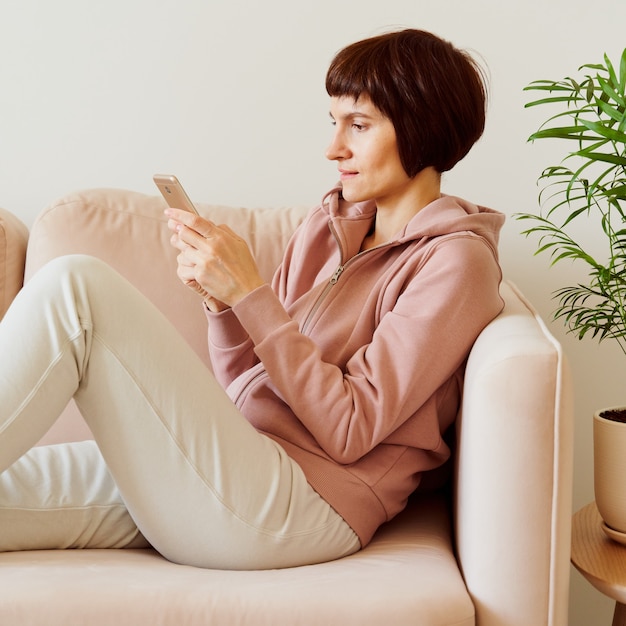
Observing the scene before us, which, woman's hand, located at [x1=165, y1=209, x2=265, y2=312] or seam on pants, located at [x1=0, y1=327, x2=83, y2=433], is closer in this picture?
seam on pants, located at [x1=0, y1=327, x2=83, y2=433]

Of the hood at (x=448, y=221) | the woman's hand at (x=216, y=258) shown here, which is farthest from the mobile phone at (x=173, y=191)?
the hood at (x=448, y=221)

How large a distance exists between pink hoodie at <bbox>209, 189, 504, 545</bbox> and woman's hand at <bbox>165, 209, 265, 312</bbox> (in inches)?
1.2

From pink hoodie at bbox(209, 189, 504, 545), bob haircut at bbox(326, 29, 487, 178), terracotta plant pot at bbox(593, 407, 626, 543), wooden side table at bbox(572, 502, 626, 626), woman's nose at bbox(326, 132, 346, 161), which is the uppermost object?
bob haircut at bbox(326, 29, 487, 178)

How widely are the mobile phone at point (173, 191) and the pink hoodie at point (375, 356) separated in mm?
185

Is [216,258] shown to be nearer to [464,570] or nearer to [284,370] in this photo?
[284,370]

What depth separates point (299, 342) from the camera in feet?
4.25

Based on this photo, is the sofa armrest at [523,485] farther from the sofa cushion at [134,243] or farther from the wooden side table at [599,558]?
the sofa cushion at [134,243]

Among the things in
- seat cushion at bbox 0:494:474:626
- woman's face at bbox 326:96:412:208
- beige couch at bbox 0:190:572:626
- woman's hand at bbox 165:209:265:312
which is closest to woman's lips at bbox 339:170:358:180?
woman's face at bbox 326:96:412:208

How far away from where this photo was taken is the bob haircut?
55.8 inches

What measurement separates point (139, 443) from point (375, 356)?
13.9 inches

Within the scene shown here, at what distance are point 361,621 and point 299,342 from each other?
399mm

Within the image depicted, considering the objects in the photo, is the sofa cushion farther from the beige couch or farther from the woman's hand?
the beige couch

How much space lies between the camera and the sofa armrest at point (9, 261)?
1.79 metres

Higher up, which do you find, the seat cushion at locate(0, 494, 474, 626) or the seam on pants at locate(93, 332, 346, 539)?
the seam on pants at locate(93, 332, 346, 539)
